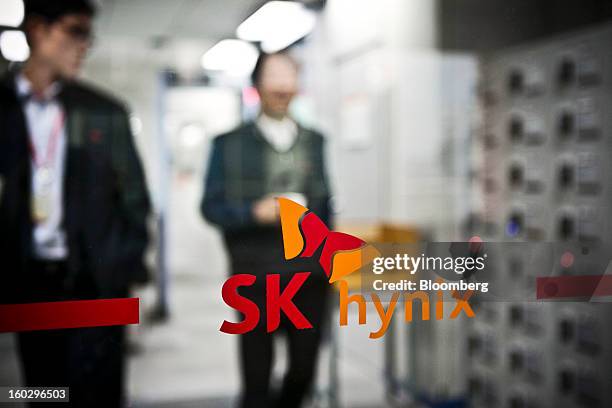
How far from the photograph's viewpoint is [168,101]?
1902 mm

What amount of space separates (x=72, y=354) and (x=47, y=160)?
62cm

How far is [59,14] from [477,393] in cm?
242

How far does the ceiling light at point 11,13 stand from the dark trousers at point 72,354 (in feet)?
2.43

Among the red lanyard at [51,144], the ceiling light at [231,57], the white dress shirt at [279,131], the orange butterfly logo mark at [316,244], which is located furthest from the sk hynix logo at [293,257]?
the red lanyard at [51,144]

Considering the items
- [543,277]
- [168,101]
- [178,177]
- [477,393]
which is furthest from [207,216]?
[477,393]

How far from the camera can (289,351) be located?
207cm

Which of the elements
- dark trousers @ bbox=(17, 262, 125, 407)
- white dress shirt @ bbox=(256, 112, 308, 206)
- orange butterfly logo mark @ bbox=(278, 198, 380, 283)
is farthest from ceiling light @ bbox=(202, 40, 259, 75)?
dark trousers @ bbox=(17, 262, 125, 407)

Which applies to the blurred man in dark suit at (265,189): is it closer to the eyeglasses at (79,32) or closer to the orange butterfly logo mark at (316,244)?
the orange butterfly logo mark at (316,244)

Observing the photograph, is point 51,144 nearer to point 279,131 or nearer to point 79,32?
point 79,32

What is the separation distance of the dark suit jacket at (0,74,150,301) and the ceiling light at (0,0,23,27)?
0.16 meters

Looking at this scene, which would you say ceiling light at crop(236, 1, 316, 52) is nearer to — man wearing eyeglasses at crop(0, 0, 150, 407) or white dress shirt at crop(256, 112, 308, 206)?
white dress shirt at crop(256, 112, 308, 206)

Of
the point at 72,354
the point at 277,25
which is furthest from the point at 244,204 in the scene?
the point at 72,354

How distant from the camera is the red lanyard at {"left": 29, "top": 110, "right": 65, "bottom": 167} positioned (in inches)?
73.3

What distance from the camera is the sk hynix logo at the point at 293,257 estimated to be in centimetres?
198
